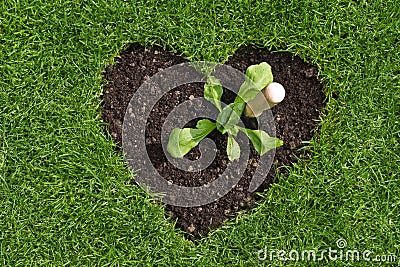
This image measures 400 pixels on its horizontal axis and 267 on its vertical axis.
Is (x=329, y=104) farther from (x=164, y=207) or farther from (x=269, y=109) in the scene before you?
(x=164, y=207)

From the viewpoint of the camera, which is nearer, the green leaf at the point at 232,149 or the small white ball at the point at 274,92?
the small white ball at the point at 274,92

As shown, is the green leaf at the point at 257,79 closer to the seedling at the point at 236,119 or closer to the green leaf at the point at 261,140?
the seedling at the point at 236,119

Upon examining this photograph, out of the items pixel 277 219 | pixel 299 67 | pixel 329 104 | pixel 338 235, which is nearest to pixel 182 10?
pixel 299 67

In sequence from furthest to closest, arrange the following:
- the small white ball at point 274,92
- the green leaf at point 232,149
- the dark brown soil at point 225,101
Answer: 1. the dark brown soil at point 225,101
2. the green leaf at point 232,149
3. the small white ball at point 274,92

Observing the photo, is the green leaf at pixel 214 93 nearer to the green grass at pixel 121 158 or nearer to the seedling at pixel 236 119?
the seedling at pixel 236 119

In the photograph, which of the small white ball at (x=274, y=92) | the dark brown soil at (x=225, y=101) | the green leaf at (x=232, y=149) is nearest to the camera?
the small white ball at (x=274, y=92)

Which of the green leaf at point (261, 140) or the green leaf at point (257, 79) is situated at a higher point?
the green leaf at point (257, 79)

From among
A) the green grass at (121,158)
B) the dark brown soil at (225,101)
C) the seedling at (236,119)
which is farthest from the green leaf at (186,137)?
the green grass at (121,158)
